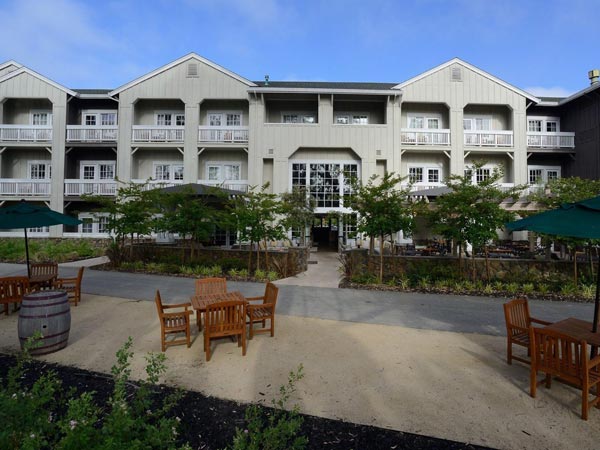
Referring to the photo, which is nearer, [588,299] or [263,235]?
[588,299]

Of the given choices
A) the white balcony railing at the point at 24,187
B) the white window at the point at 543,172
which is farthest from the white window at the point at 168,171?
the white window at the point at 543,172

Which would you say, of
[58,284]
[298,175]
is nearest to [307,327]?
[58,284]

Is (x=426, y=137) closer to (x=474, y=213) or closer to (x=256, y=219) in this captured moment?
(x=474, y=213)

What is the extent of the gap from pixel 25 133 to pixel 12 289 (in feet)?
65.2

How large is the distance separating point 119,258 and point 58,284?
6.00m

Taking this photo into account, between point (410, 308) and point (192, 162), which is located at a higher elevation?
point (192, 162)

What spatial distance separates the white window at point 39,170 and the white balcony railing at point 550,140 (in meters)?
33.2

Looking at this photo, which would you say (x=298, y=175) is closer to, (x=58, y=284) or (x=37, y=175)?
(x=58, y=284)

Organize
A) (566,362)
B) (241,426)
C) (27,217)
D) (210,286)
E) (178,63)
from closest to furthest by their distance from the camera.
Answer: (241,426)
(566,362)
(210,286)
(27,217)
(178,63)

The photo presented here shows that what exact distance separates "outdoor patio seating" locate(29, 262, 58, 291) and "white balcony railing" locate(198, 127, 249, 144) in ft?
44.6

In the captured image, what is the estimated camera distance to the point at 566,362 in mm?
3549

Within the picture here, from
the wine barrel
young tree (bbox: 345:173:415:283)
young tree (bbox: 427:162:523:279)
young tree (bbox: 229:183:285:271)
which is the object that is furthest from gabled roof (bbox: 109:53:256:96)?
the wine barrel

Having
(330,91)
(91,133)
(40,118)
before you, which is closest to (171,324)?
(330,91)

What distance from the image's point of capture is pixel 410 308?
783 cm
